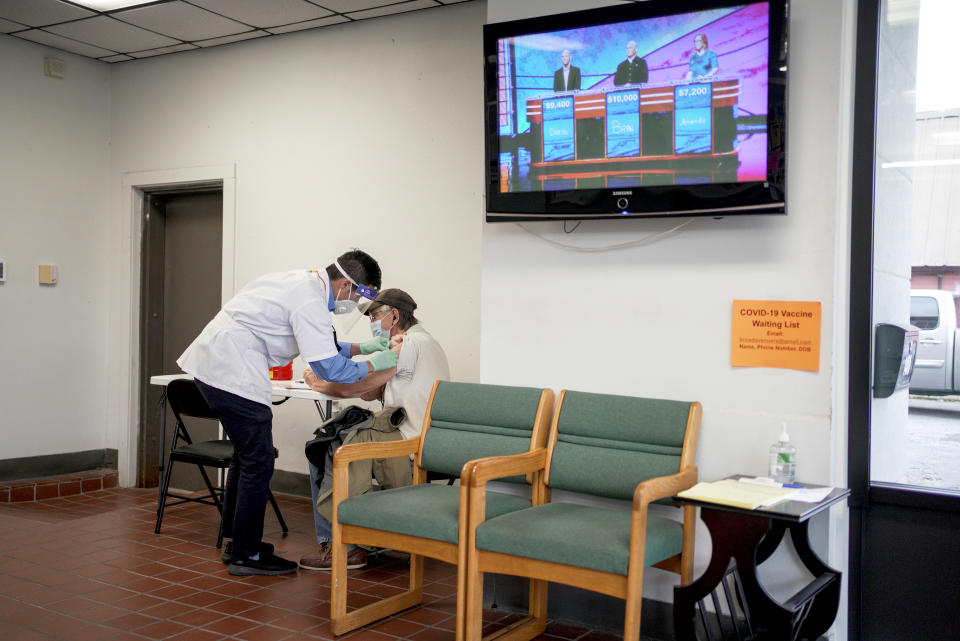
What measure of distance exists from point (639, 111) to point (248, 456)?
2.20 m

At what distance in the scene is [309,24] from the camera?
17.2 feet

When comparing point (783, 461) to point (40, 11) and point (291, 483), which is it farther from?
point (40, 11)

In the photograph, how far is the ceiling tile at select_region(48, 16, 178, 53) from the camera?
17.3ft

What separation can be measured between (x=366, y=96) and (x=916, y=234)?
325 cm

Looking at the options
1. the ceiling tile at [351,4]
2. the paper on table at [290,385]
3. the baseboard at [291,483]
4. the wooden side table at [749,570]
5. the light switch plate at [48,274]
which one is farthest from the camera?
the light switch plate at [48,274]

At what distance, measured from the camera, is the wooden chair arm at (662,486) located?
99.6 inches

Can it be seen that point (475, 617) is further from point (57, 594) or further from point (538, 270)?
point (57, 594)

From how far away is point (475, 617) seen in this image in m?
2.87

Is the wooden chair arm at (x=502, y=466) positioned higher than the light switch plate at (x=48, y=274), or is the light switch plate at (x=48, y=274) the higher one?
the light switch plate at (x=48, y=274)

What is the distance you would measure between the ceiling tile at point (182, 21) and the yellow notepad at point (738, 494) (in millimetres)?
3910

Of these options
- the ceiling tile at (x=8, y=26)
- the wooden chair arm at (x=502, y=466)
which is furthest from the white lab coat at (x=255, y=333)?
the ceiling tile at (x=8, y=26)

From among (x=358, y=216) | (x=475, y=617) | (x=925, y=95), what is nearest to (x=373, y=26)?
(x=358, y=216)

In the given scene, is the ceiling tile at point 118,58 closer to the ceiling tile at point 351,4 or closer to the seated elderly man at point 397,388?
the ceiling tile at point 351,4

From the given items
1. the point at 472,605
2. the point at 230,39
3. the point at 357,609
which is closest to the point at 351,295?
the point at 357,609
